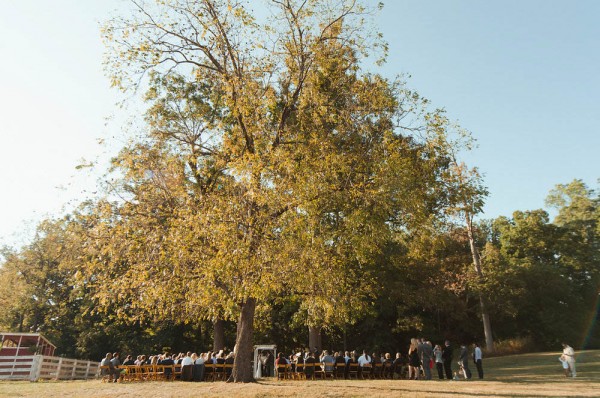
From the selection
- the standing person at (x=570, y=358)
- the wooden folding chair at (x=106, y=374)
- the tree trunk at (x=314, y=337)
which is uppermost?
the tree trunk at (x=314, y=337)

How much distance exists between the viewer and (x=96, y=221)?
14625 millimetres

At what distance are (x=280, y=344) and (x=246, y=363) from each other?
22007mm

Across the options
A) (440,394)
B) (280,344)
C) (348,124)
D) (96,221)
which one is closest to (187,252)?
(96,221)

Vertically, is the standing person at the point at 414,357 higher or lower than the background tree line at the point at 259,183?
lower

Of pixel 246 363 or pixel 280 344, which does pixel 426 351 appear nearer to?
pixel 246 363

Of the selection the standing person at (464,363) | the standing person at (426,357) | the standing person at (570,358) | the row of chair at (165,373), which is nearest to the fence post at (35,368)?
the row of chair at (165,373)

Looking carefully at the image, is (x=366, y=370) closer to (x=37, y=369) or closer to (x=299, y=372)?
(x=299, y=372)

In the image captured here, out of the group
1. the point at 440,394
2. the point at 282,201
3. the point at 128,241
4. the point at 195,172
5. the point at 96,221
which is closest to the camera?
the point at 440,394

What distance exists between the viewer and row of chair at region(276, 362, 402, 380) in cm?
1881

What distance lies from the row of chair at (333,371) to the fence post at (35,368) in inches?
487

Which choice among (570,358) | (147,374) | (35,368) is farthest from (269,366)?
(570,358)

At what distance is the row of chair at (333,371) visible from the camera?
61.7 feet

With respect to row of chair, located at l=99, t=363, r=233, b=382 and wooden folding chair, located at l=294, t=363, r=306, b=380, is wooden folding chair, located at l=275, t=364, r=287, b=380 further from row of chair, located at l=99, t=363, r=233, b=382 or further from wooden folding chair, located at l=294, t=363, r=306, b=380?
row of chair, located at l=99, t=363, r=233, b=382

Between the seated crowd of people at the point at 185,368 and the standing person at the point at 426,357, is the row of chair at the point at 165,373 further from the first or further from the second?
the standing person at the point at 426,357
